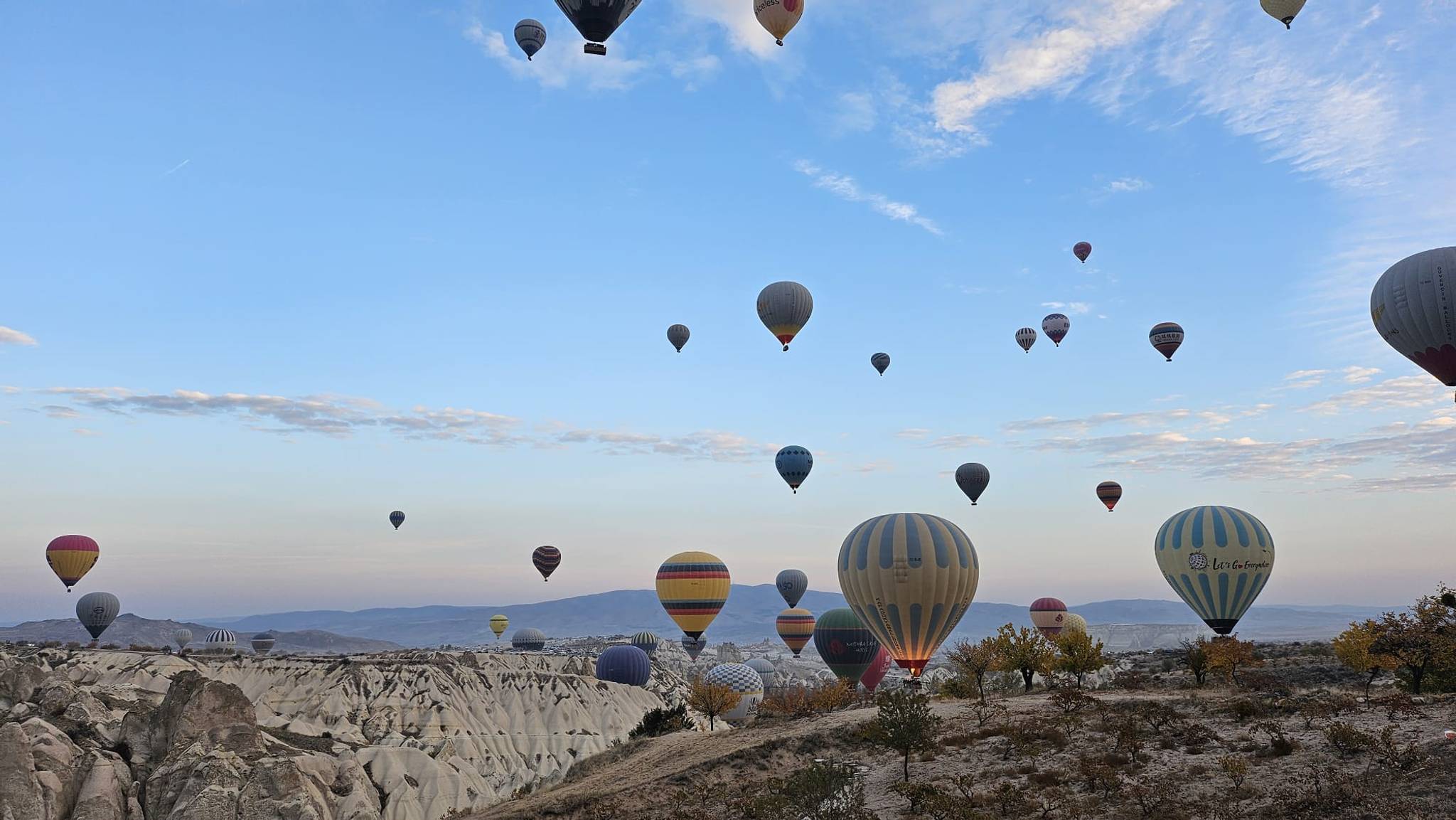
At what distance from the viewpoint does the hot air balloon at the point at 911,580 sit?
36312 millimetres

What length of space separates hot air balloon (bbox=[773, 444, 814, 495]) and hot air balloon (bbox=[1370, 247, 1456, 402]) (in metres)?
37.3

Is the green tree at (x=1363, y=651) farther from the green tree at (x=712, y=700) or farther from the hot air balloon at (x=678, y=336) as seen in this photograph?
the hot air balloon at (x=678, y=336)

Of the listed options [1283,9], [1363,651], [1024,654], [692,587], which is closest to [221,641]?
[692,587]

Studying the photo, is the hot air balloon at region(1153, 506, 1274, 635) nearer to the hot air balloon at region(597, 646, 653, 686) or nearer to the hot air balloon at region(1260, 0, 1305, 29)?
the hot air balloon at region(1260, 0, 1305, 29)

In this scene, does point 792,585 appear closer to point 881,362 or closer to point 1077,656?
point 881,362

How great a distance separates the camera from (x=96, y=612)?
111312 mm

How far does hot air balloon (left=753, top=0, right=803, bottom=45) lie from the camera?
45031mm

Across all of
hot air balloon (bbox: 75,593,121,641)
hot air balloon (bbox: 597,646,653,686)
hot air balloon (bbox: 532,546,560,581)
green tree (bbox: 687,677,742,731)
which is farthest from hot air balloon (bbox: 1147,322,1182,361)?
hot air balloon (bbox: 75,593,121,641)

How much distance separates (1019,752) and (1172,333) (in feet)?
156

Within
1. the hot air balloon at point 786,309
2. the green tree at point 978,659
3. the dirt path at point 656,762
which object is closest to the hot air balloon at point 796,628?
the hot air balloon at point 786,309

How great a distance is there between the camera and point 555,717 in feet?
331

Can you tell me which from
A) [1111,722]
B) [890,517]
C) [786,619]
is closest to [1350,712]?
[1111,722]

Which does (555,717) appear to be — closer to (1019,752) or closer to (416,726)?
(416,726)

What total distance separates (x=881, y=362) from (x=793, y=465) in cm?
1434
